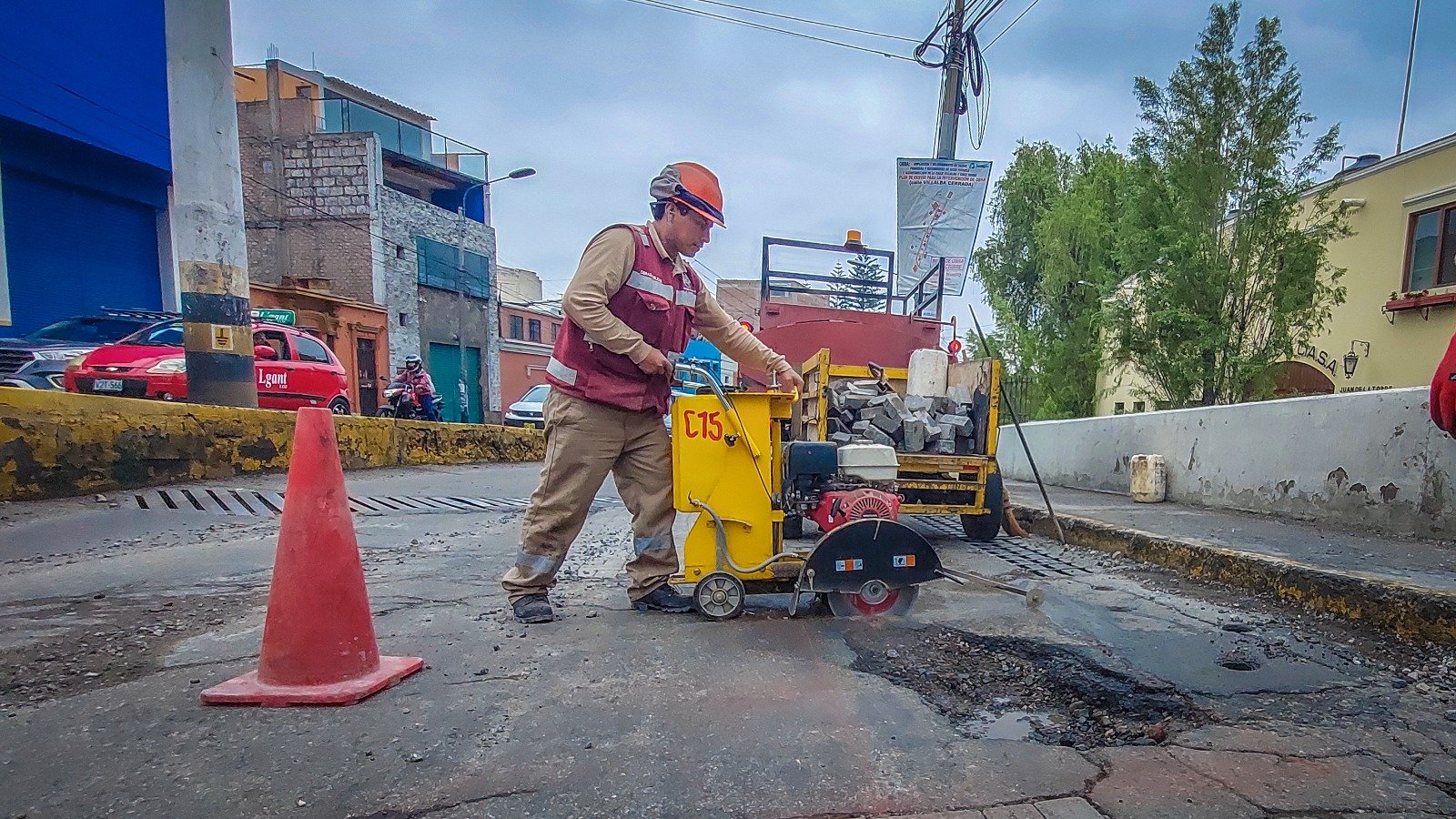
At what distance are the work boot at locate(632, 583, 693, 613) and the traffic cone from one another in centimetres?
102

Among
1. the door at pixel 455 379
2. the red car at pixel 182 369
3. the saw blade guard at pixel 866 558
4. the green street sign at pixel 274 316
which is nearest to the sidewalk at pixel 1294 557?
the saw blade guard at pixel 866 558

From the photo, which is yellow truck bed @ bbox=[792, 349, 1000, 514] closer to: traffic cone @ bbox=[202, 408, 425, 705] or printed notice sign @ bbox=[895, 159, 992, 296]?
traffic cone @ bbox=[202, 408, 425, 705]

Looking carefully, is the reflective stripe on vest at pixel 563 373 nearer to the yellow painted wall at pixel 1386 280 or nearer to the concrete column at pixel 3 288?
the yellow painted wall at pixel 1386 280

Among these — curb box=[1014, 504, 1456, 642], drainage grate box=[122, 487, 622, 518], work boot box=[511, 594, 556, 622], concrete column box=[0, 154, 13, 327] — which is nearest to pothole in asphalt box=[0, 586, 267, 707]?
work boot box=[511, 594, 556, 622]

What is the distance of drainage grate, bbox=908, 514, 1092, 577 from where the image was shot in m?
4.28

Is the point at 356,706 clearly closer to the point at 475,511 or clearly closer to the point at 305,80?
the point at 475,511

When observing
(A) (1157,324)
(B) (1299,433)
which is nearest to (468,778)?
(B) (1299,433)

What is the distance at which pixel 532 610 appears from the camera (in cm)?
295

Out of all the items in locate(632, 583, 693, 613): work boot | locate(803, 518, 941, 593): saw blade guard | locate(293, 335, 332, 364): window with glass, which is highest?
locate(293, 335, 332, 364): window with glass

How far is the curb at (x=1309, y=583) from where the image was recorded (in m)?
2.82

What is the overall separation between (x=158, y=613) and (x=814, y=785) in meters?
2.74

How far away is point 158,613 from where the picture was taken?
2875mm

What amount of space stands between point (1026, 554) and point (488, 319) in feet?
86.1

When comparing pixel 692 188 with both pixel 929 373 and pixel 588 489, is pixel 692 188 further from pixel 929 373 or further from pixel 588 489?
pixel 929 373
